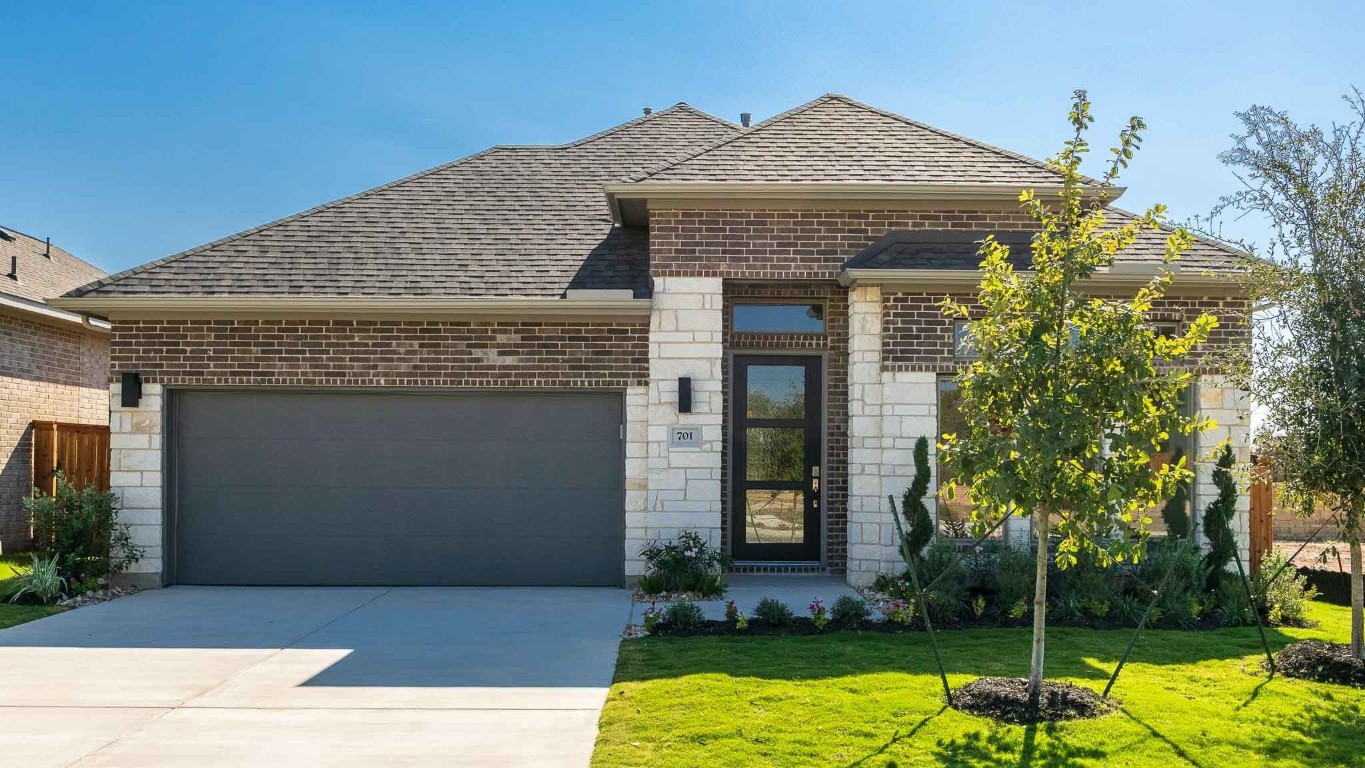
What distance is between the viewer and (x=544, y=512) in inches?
434

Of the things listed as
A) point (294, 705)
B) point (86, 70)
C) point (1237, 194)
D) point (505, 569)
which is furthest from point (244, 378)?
point (86, 70)

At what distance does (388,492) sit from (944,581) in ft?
19.4

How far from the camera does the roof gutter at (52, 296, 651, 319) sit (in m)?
10.6

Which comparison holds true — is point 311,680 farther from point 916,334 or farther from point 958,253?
point 958,253

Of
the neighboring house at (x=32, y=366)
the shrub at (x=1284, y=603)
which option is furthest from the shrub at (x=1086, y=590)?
the neighboring house at (x=32, y=366)

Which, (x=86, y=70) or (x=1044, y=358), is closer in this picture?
(x=1044, y=358)

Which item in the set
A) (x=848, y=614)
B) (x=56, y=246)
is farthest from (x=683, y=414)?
(x=56, y=246)

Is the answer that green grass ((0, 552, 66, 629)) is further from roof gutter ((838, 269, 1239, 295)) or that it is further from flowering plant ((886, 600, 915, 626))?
roof gutter ((838, 269, 1239, 295))

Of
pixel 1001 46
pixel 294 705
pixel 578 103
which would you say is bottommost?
pixel 294 705

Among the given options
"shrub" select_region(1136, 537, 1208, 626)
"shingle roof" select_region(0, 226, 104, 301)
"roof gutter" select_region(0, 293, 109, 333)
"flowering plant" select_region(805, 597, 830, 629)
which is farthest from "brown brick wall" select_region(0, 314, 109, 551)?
"shrub" select_region(1136, 537, 1208, 626)

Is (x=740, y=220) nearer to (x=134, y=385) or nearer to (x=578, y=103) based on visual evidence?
(x=134, y=385)

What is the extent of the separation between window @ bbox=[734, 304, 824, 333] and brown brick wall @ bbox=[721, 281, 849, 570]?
0.07 meters

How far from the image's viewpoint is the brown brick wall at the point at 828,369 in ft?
37.3

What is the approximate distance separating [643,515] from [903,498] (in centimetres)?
272
